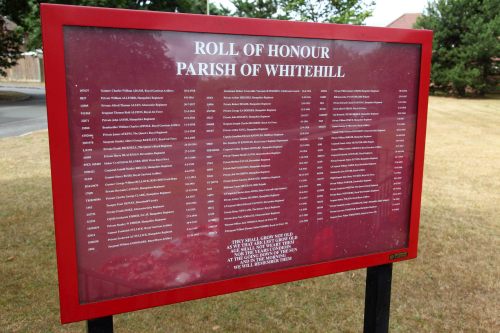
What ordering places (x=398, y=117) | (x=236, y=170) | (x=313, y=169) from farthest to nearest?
(x=398, y=117) → (x=313, y=169) → (x=236, y=170)

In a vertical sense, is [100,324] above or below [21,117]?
above

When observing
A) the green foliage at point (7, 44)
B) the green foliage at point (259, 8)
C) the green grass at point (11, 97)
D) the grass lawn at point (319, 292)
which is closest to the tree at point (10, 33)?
the green foliage at point (7, 44)

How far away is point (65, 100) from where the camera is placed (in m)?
1.90

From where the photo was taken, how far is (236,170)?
228cm

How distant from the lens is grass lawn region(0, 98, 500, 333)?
11.9ft

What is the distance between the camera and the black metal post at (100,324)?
223cm

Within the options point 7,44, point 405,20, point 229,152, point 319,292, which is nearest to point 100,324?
point 229,152

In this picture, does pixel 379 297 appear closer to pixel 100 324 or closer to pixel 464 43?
pixel 100 324

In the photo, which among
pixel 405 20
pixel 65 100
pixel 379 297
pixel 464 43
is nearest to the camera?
pixel 65 100

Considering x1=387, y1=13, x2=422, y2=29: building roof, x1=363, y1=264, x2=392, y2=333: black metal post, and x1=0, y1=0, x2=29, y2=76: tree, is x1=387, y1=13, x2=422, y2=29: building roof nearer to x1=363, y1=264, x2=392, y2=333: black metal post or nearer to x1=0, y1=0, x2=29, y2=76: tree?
x1=0, y1=0, x2=29, y2=76: tree

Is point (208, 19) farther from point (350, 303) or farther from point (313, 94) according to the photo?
point (350, 303)

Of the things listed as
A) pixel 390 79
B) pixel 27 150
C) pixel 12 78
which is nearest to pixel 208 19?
pixel 390 79

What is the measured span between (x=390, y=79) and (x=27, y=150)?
9228mm

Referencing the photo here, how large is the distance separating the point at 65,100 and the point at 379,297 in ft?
6.93
